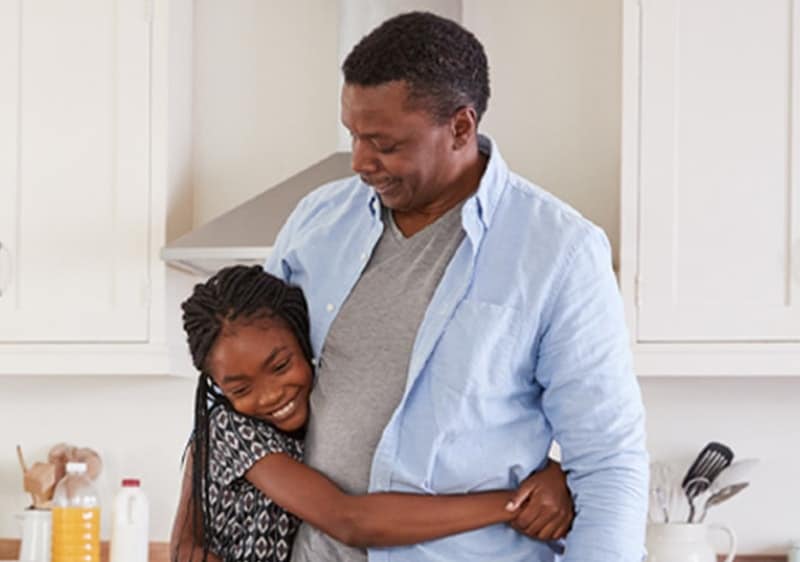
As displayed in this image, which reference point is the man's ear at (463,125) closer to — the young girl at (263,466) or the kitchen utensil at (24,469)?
the young girl at (263,466)

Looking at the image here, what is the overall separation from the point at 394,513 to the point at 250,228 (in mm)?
1586

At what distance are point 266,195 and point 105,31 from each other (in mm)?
487

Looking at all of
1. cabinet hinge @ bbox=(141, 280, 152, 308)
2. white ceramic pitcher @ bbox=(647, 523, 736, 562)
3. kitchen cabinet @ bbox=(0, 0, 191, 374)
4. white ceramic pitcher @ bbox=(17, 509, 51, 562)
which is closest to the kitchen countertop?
white ceramic pitcher @ bbox=(17, 509, 51, 562)

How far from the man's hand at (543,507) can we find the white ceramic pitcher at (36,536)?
6.43 feet

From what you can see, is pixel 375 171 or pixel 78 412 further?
pixel 78 412

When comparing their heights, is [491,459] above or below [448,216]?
below

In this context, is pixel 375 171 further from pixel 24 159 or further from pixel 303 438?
pixel 24 159

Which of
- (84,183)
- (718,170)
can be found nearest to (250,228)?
(84,183)

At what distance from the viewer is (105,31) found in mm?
3180

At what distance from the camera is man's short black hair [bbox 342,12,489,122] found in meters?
1.52

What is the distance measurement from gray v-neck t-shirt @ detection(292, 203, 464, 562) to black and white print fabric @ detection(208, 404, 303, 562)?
0.03 m

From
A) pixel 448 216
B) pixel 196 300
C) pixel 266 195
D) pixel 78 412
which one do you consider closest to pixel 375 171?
pixel 448 216

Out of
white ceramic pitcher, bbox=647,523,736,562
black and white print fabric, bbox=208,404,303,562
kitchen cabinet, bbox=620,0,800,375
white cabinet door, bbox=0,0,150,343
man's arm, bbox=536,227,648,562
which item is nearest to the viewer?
man's arm, bbox=536,227,648,562

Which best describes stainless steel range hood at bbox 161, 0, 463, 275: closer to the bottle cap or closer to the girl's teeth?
the bottle cap
